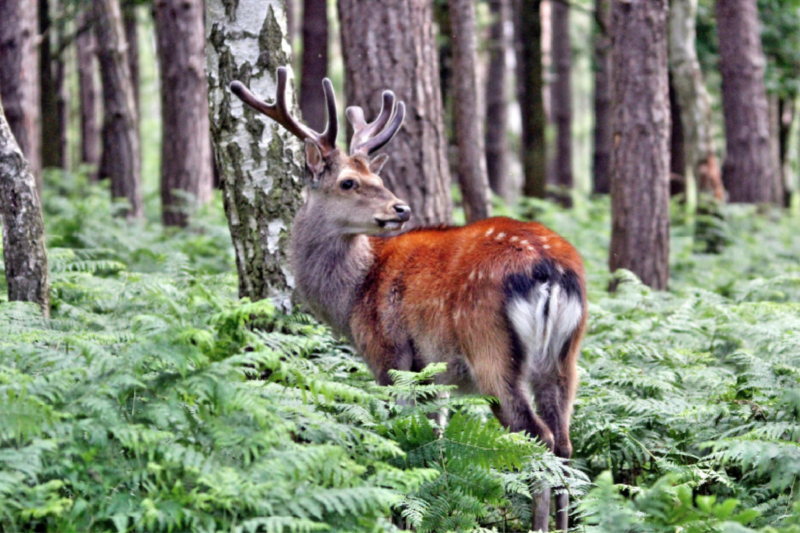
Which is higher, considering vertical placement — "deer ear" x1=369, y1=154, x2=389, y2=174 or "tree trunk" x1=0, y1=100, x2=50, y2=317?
"deer ear" x1=369, y1=154, x2=389, y2=174

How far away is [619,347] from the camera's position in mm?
6082

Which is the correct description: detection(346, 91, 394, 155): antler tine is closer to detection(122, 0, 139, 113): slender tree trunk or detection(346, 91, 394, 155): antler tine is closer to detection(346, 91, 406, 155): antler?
detection(346, 91, 406, 155): antler

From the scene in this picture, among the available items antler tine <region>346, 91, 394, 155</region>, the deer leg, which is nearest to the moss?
antler tine <region>346, 91, 394, 155</region>

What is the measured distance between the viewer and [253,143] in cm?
572

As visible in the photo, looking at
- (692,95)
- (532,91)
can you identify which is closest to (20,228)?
(692,95)

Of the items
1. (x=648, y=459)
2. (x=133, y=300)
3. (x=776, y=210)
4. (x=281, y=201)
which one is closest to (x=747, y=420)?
(x=648, y=459)

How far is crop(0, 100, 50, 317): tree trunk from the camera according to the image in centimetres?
520

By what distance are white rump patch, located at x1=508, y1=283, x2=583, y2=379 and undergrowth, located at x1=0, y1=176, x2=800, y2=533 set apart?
0.43 meters

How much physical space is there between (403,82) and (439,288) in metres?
2.81

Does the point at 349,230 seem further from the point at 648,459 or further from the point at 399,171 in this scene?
the point at 648,459

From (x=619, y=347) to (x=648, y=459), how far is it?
1.44 m

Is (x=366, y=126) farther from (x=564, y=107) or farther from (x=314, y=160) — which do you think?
(x=564, y=107)

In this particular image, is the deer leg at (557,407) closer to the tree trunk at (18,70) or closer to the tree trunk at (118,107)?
the tree trunk at (18,70)

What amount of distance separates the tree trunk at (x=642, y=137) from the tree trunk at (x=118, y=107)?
6.75 m
